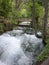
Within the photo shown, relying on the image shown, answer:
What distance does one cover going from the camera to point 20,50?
37.3ft

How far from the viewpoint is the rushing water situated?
10.0 m

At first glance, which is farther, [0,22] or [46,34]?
[0,22]

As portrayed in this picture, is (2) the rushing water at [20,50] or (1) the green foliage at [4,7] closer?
(2) the rushing water at [20,50]

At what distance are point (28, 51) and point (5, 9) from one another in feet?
27.2

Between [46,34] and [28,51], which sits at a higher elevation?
[46,34]

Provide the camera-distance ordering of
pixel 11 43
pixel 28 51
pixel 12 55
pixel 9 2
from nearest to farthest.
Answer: pixel 12 55 → pixel 28 51 → pixel 11 43 → pixel 9 2

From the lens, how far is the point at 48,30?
39.3 ft

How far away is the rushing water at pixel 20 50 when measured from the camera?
10039mm

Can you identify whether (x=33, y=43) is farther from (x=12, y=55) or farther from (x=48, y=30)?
(x=12, y=55)

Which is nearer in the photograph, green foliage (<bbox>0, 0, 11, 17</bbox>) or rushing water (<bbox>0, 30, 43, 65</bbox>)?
rushing water (<bbox>0, 30, 43, 65</bbox>)

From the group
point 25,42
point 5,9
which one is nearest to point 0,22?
point 5,9

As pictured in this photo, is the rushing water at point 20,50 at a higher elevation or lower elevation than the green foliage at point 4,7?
lower

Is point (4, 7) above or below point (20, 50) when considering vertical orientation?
above

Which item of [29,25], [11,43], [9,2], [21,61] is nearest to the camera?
[21,61]
